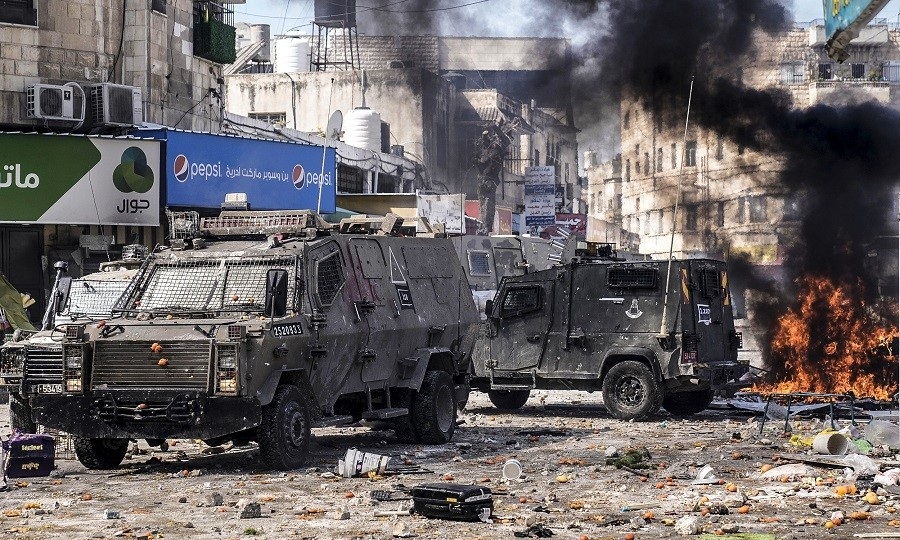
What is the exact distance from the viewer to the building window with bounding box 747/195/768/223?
119ft

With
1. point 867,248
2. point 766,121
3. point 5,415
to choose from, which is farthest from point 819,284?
point 5,415

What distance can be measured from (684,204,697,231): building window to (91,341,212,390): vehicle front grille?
116 ft

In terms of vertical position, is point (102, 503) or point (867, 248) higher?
point (867, 248)

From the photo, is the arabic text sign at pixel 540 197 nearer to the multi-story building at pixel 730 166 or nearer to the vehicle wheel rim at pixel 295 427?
the multi-story building at pixel 730 166

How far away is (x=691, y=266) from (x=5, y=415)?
9504 mm

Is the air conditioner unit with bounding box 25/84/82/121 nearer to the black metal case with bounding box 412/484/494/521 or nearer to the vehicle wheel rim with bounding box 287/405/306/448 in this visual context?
the vehicle wheel rim with bounding box 287/405/306/448

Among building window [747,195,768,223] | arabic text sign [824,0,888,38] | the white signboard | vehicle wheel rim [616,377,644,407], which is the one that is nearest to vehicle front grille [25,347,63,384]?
arabic text sign [824,0,888,38]

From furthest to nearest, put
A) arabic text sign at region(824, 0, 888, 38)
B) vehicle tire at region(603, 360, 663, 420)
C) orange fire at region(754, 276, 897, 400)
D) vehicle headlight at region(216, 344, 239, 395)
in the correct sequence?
orange fire at region(754, 276, 897, 400) < vehicle tire at region(603, 360, 663, 420) < vehicle headlight at region(216, 344, 239, 395) < arabic text sign at region(824, 0, 888, 38)

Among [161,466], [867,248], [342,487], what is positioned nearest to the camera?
[342,487]

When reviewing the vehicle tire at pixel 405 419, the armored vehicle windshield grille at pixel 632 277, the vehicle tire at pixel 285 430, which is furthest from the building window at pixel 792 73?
the vehicle tire at pixel 285 430

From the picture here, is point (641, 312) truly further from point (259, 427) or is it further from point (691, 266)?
point (259, 427)

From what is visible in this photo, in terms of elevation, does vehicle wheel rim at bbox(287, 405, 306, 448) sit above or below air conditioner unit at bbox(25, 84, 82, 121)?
below

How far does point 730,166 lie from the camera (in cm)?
3541

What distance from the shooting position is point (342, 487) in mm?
12211
